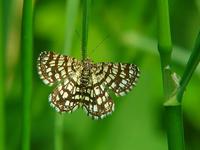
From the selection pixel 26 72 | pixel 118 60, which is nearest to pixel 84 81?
pixel 26 72

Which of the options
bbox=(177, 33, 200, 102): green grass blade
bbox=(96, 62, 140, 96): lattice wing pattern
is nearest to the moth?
bbox=(96, 62, 140, 96): lattice wing pattern

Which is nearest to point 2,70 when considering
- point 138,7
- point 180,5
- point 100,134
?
point 100,134

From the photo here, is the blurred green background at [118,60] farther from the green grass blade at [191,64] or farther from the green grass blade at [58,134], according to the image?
the green grass blade at [191,64]

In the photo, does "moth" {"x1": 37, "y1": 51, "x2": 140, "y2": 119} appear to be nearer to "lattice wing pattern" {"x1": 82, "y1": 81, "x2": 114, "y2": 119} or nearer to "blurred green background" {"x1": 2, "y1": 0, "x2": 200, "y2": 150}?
"lattice wing pattern" {"x1": 82, "y1": 81, "x2": 114, "y2": 119}

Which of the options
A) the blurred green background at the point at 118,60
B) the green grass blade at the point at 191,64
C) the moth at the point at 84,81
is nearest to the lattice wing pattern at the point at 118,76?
the moth at the point at 84,81

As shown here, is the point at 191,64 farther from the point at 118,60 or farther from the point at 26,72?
the point at 118,60

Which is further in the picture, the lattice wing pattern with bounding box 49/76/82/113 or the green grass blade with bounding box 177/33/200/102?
the lattice wing pattern with bounding box 49/76/82/113
